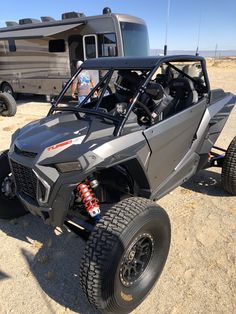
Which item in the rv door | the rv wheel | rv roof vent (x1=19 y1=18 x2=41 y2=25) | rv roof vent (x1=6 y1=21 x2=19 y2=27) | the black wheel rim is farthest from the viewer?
rv roof vent (x1=6 y1=21 x2=19 y2=27)

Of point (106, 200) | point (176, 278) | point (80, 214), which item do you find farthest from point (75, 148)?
point (176, 278)

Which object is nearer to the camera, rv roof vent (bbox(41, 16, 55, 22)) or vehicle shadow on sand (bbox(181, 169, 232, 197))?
vehicle shadow on sand (bbox(181, 169, 232, 197))

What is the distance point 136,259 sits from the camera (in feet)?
9.20

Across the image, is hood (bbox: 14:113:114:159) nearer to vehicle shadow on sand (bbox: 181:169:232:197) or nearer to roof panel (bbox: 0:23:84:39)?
vehicle shadow on sand (bbox: 181:169:232:197)

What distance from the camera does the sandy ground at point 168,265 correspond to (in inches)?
110

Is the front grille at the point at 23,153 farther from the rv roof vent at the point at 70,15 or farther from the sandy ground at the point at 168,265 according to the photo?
the rv roof vent at the point at 70,15

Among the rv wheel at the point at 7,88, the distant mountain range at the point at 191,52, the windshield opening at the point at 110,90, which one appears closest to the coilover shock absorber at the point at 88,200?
the windshield opening at the point at 110,90

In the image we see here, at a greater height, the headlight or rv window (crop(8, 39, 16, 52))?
the headlight

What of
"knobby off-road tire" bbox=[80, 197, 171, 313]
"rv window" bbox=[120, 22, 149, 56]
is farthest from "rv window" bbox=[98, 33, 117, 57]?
"knobby off-road tire" bbox=[80, 197, 171, 313]

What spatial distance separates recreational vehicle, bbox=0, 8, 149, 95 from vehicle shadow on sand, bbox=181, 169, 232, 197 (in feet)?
20.1

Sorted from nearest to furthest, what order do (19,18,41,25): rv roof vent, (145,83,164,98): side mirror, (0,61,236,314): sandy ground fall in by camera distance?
(0,61,236,314): sandy ground < (145,83,164,98): side mirror < (19,18,41,25): rv roof vent

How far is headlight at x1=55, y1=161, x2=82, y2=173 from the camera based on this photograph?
2.70 metres

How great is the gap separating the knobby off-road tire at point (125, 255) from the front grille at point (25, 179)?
76 centimetres

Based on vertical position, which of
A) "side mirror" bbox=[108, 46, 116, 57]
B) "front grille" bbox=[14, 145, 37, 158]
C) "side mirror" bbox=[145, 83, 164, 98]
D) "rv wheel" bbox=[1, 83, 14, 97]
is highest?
"side mirror" bbox=[145, 83, 164, 98]
